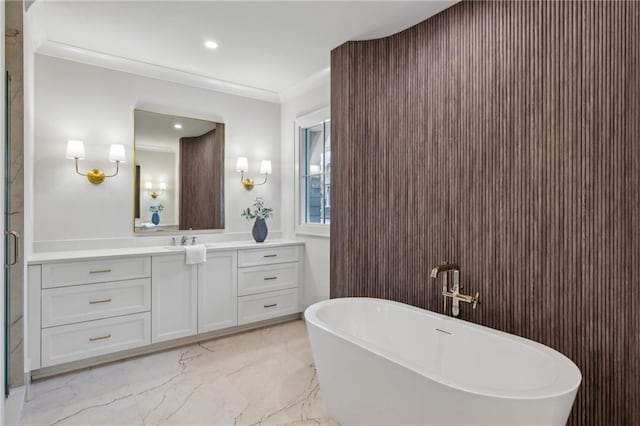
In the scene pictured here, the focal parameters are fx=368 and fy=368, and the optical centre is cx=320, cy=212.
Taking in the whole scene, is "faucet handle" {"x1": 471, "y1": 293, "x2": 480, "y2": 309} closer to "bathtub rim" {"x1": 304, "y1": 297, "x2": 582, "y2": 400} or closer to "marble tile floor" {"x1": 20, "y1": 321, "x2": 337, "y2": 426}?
"bathtub rim" {"x1": 304, "y1": 297, "x2": 582, "y2": 400}

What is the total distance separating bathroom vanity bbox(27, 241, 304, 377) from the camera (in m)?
2.59

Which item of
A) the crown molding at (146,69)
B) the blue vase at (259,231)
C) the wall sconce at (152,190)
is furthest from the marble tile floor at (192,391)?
the crown molding at (146,69)

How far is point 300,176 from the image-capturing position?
Result: 4.00 m

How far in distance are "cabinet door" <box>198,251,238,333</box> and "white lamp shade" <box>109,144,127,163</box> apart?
1.12 metres

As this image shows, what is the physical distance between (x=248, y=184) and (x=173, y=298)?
1417mm

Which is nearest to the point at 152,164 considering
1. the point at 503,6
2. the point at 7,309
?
the point at 7,309

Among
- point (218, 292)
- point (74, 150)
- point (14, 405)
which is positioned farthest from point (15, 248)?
point (218, 292)

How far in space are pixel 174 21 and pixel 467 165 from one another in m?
2.20

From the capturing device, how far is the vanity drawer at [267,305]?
3.51m

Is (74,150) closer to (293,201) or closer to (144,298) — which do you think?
(144,298)

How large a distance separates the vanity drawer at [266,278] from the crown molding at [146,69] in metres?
1.87

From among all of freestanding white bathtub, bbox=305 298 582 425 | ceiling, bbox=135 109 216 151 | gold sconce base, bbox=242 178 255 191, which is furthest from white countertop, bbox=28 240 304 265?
freestanding white bathtub, bbox=305 298 582 425

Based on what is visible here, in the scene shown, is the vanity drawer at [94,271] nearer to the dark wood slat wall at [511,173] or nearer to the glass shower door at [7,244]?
the glass shower door at [7,244]

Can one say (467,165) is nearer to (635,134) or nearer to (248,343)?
(635,134)
